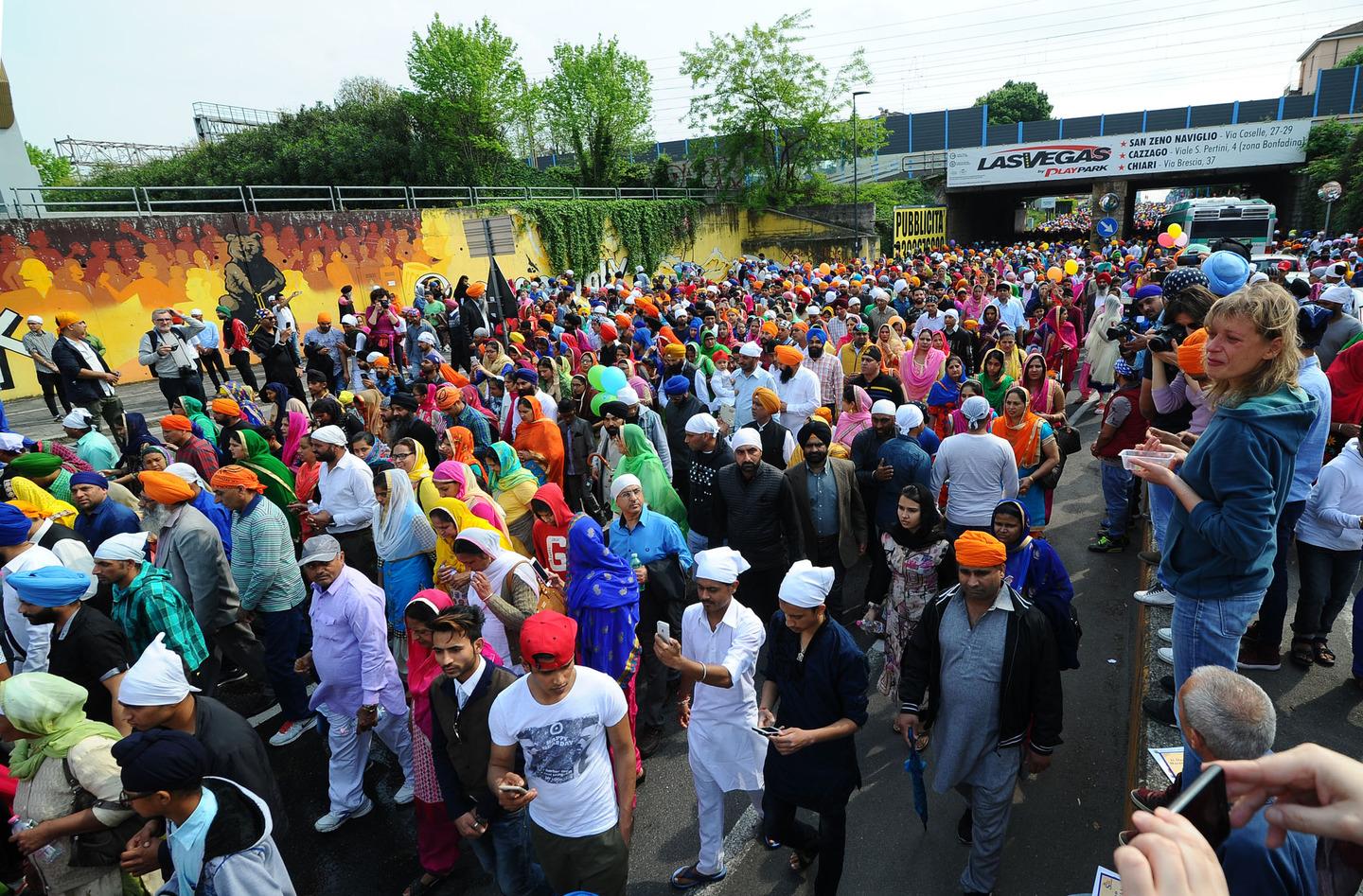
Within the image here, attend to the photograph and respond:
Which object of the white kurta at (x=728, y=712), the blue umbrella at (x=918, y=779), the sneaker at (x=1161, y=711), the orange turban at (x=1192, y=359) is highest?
the orange turban at (x=1192, y=359)

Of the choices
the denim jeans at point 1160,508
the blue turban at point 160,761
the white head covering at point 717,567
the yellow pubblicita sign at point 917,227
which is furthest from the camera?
the yellow pubblicita sign at point 917,227

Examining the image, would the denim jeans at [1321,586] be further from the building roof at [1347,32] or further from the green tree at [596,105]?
the building roof at [1347,32]

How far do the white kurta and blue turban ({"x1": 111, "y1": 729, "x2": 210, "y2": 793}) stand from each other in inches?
81.7

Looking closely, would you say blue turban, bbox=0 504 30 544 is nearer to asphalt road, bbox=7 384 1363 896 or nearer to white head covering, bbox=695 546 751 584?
asphalt road, bbox=7 384 1363 896

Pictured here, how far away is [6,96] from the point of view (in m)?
18.2

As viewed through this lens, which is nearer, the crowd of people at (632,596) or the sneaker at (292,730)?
the crowd of people at (632,596)

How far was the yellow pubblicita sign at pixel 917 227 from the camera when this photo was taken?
34375 mm

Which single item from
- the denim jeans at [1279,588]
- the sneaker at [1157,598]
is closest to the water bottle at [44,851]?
the denim jeans at [1279,588]

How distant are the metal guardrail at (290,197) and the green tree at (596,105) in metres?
4.99

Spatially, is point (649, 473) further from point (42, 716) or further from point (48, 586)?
point (42, 716)

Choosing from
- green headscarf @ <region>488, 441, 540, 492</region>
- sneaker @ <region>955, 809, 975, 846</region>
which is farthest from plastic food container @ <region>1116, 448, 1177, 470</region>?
green headscarf @ <region>488, 441, 540, 492</region>

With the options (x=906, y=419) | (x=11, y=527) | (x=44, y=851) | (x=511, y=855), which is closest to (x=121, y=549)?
(x=11, y=527)

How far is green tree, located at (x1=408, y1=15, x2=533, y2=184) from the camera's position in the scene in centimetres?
3897

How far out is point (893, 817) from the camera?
3.99 m
